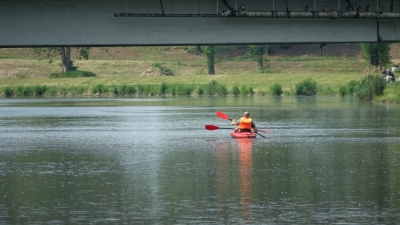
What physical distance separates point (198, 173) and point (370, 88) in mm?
49779

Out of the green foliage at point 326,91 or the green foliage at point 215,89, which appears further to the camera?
the green foliage at point 215,89

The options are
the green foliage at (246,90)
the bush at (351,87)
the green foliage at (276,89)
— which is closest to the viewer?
the bush at (351,87)

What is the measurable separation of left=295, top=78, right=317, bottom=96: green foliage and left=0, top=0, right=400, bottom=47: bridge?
5814 centimetres

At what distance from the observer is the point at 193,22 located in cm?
3819

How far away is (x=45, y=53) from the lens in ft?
440

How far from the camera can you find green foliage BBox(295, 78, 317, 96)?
98188 millimetres

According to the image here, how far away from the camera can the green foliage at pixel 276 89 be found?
100 m

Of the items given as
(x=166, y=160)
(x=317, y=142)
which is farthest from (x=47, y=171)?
(x=317, y=142)

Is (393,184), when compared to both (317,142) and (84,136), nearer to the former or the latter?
(317,142)

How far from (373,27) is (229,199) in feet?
60.0

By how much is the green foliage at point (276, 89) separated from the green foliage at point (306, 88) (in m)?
2.01

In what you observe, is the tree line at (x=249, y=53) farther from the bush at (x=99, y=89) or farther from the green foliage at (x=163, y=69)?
the bush at (x=99, y=89)

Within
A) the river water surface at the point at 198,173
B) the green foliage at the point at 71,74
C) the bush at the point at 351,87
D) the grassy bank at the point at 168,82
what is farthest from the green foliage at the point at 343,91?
the river water surface at the point at 198,173

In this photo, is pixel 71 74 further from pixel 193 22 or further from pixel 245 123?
pixel 193 22
